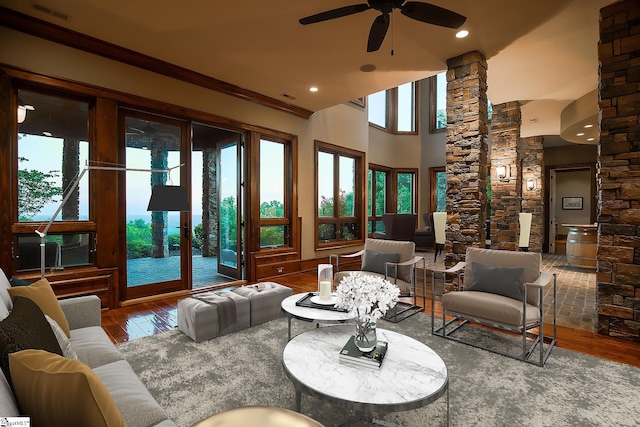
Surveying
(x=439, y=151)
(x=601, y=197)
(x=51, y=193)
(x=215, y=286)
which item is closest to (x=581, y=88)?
(x=601, y=197)

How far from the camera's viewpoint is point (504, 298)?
2797 mm

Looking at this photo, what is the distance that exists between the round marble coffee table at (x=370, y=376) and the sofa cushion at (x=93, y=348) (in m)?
1.02

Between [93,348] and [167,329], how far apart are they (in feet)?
4.63

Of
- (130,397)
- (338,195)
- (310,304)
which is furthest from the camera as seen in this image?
(338,195)

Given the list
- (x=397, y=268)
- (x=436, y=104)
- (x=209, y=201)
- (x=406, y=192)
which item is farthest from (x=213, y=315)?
(x=436, y=104)

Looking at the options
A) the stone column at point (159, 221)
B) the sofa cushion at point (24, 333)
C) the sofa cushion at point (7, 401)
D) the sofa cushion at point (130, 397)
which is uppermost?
the stone column at point (159, 221)

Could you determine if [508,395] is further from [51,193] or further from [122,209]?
[51,193]

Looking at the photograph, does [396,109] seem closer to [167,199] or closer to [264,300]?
[264,300]

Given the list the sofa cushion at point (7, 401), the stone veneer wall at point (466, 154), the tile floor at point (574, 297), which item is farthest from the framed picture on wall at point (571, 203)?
the sofa cushion at point (7, 401)

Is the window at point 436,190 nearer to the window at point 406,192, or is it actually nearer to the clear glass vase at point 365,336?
the window at point 406,192

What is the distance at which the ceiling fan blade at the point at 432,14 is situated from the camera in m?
2.44

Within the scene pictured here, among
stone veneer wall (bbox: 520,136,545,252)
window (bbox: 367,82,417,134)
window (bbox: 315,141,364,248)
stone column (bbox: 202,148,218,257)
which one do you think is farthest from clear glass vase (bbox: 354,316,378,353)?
window (bbox: 367,82,417,134)

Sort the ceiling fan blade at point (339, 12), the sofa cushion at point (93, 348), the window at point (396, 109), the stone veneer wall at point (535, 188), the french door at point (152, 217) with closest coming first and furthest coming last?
the sofa cushion at point (93, 348), the ceiling fan blade at point (339, 12), the french door at point (152, 217), the stone veneer wall at point (535, 188), the window at point (396, 109)

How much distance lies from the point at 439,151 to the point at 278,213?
655 cm
